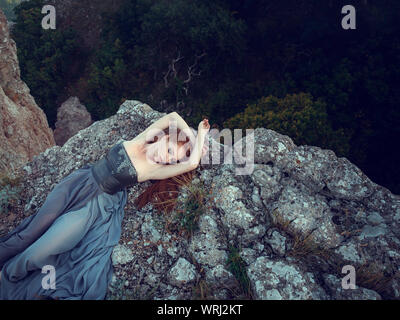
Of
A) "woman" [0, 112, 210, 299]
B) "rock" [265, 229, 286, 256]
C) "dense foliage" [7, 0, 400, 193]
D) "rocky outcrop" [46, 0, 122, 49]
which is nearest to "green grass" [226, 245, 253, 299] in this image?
"rock" [265, 229, 286, 256]

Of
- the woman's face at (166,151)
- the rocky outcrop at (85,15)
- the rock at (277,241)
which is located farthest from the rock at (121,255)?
the rocky outcrop at (85,15)

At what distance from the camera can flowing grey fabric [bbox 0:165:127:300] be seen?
2779 mm

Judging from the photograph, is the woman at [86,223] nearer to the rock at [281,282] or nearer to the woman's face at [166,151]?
the woman's face at [166,151]

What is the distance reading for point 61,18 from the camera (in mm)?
10219

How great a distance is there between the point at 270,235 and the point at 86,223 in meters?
2.05

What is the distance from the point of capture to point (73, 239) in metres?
2.98

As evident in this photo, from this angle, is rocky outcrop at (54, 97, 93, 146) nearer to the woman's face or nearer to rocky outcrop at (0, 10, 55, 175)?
rocky outcrop at (0, 10, 55, 175)

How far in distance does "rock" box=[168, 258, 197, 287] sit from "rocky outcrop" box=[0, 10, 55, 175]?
9.01ft

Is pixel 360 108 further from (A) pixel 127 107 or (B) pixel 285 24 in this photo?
(A) pixel 127 107

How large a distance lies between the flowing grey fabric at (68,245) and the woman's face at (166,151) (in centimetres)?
73

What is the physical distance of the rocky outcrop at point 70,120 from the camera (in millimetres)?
7875

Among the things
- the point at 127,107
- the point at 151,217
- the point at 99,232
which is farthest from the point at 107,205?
the point at 127,107

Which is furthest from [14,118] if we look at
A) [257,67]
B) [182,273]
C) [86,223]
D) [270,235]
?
[257,67]
